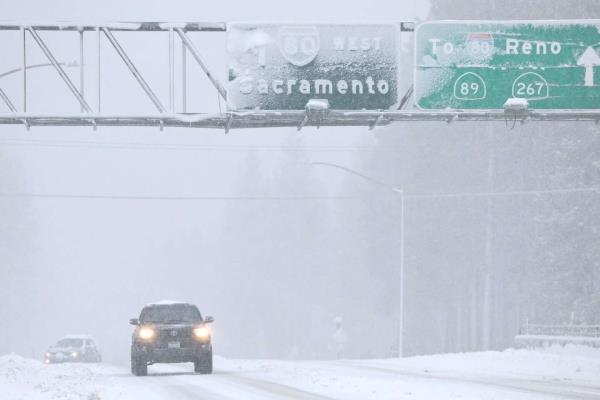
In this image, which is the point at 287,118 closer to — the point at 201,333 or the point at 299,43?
the point at 299,43

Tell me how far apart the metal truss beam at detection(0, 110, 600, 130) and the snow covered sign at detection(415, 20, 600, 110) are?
20 cm

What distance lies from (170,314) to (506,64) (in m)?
9.72

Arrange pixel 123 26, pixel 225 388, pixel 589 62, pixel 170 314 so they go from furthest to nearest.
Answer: pixel 170 314, pixel 589 62, pixel 123 26, pixel 225 388

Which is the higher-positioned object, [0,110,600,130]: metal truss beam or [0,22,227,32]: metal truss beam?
[0,22,227,32]: metal truss beam

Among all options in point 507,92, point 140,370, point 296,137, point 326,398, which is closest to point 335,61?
point 507,92

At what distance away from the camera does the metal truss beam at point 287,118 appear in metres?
28.7

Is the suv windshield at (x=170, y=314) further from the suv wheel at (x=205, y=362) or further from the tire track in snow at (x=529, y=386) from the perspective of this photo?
the tire track in snow at (x=529, y=386)

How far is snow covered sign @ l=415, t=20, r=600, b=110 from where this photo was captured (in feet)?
95.1

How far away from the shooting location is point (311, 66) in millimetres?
28484

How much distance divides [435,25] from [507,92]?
2.18 m

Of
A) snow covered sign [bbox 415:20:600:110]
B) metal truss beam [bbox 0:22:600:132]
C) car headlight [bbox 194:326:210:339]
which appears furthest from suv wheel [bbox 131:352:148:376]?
snow covered sign [bbox 415:20:600:110]

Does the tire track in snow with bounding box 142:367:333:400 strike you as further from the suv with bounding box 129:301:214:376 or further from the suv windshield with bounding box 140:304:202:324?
the suv windshield with bounding box 140:304:202:324

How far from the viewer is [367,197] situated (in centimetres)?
7812

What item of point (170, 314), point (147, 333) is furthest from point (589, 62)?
point (147, 333)
